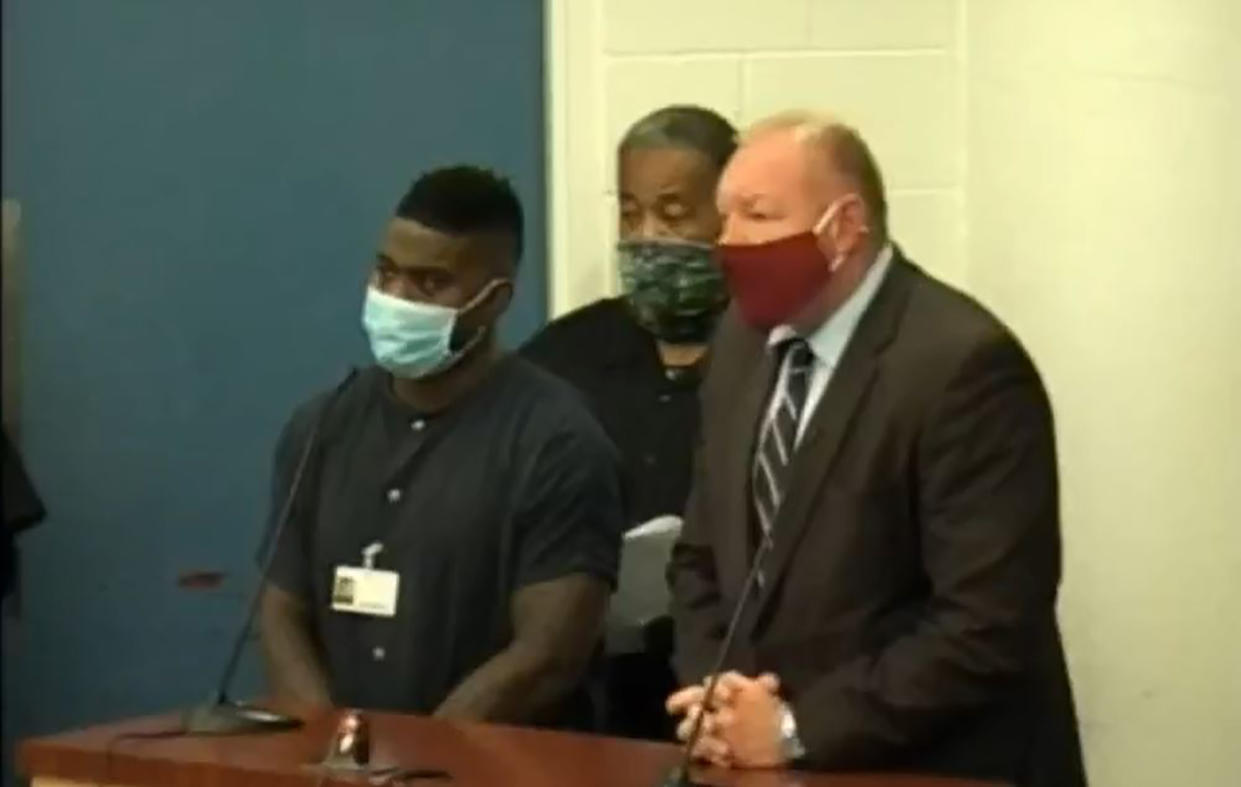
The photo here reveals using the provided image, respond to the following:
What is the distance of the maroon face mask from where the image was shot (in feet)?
8.66

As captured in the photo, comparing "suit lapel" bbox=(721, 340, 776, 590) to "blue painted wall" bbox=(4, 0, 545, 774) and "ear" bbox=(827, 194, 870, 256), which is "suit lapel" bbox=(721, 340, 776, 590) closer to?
"ear" bbox=(827, 194, 870, 256)

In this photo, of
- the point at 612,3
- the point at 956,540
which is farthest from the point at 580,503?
the point at 612,3

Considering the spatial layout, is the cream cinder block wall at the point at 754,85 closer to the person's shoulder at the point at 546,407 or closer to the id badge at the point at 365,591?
the person's shoulder at the point at 546,407

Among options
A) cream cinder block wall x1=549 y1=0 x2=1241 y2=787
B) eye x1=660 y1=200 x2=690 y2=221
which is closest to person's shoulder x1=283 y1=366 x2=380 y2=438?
eye x1=660 y1=200 x2=690 y2=221

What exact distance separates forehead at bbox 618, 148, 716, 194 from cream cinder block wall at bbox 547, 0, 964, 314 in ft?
1.48

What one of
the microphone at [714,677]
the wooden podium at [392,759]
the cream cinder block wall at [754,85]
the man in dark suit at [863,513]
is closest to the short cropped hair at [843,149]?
the man in dark suit at [863,513]

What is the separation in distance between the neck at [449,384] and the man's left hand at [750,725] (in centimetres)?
74

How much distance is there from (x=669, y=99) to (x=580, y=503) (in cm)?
114

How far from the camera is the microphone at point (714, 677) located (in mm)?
2270

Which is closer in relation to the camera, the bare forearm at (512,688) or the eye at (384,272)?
the bare forearm at (512,688)

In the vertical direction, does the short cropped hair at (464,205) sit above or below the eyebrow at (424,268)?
above

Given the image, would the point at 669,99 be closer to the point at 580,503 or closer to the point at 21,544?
the point at 580,503

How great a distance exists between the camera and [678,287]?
3.41 meters

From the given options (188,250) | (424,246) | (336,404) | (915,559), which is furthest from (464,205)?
(188,250)
